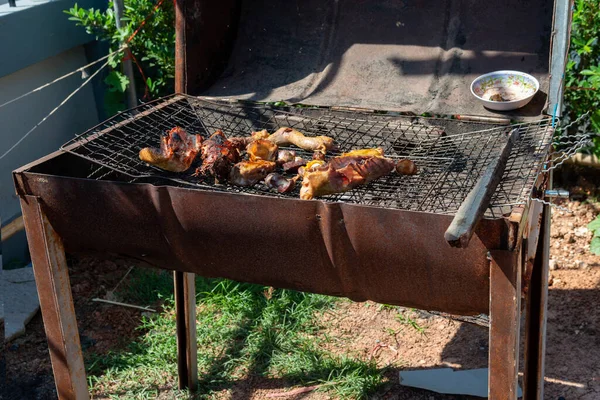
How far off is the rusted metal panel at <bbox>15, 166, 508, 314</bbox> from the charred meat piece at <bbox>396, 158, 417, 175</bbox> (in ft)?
2.16

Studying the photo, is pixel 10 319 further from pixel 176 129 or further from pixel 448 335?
pixel 448 335

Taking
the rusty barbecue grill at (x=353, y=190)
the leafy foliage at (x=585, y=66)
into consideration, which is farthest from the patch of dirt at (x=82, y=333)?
the leafy foliage at (x=585, y=66)

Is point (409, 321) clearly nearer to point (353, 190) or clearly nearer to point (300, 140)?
point (300, 140)

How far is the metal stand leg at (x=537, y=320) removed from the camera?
2.80 meters

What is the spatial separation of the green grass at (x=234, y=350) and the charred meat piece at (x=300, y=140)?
141 centimetres

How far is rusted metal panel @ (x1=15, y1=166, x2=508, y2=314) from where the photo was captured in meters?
2.11

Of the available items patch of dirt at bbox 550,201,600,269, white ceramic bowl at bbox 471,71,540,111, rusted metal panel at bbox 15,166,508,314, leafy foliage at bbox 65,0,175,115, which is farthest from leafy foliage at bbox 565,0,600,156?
rusted metal panel at bbox 15,166,508,314

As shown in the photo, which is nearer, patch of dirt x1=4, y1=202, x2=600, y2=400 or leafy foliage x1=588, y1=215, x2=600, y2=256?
→ patch of dirt x1=4, y1=202, x2=600, y2=400

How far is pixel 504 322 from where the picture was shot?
2062 mm

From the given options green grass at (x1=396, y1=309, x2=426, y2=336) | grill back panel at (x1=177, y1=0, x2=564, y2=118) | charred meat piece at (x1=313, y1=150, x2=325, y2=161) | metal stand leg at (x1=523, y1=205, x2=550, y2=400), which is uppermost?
grill back panel at (x1=177, y1=0, x2=564, y2=118)

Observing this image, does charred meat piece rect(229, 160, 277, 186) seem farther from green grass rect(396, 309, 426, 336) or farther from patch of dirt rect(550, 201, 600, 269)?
patch of dirt rect(550, 201, 600, 269)

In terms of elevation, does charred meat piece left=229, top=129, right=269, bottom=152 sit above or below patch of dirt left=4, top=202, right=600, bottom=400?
above

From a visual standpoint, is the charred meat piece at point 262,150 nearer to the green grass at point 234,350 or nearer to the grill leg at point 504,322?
the grill leg at point 504,322

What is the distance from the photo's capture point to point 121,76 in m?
5.24
